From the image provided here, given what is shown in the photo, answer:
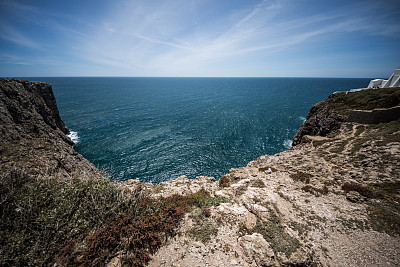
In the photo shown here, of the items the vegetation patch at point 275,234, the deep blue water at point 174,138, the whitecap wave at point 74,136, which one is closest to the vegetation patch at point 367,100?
the deep blue water at point 174,138

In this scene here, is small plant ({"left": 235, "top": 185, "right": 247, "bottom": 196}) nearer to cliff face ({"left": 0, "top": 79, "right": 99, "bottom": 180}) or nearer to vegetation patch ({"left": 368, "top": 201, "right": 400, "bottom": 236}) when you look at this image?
vegetation patch ({"left": 368, "top": 201, "right": 400, "bottom": 236})

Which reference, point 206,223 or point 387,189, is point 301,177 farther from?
point 206,223

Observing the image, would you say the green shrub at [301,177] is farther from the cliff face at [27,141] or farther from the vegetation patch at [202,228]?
the cliff face at [27,141]

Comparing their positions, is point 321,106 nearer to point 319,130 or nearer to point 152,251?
point 319,130

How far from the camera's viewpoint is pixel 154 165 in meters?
34.0

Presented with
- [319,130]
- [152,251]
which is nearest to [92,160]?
[152,251]

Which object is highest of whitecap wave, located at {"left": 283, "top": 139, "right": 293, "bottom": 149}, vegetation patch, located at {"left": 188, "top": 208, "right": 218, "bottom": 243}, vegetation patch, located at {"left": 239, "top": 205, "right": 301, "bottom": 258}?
vegetation patch, located at {"left": 188, "top": 208, "right": 218, "bottom": 243}

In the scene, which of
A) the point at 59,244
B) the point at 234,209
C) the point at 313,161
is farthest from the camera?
the point at 313,161

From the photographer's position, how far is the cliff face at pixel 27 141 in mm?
15688

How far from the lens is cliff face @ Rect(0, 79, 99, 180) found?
15.7 m

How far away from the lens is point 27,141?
20812 millimetres

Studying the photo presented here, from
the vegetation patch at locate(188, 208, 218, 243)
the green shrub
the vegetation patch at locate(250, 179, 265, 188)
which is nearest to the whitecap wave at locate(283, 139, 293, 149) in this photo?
the green shrub

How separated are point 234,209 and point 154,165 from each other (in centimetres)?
2739

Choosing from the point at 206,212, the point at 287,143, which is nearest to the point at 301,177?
the point at 206,212
